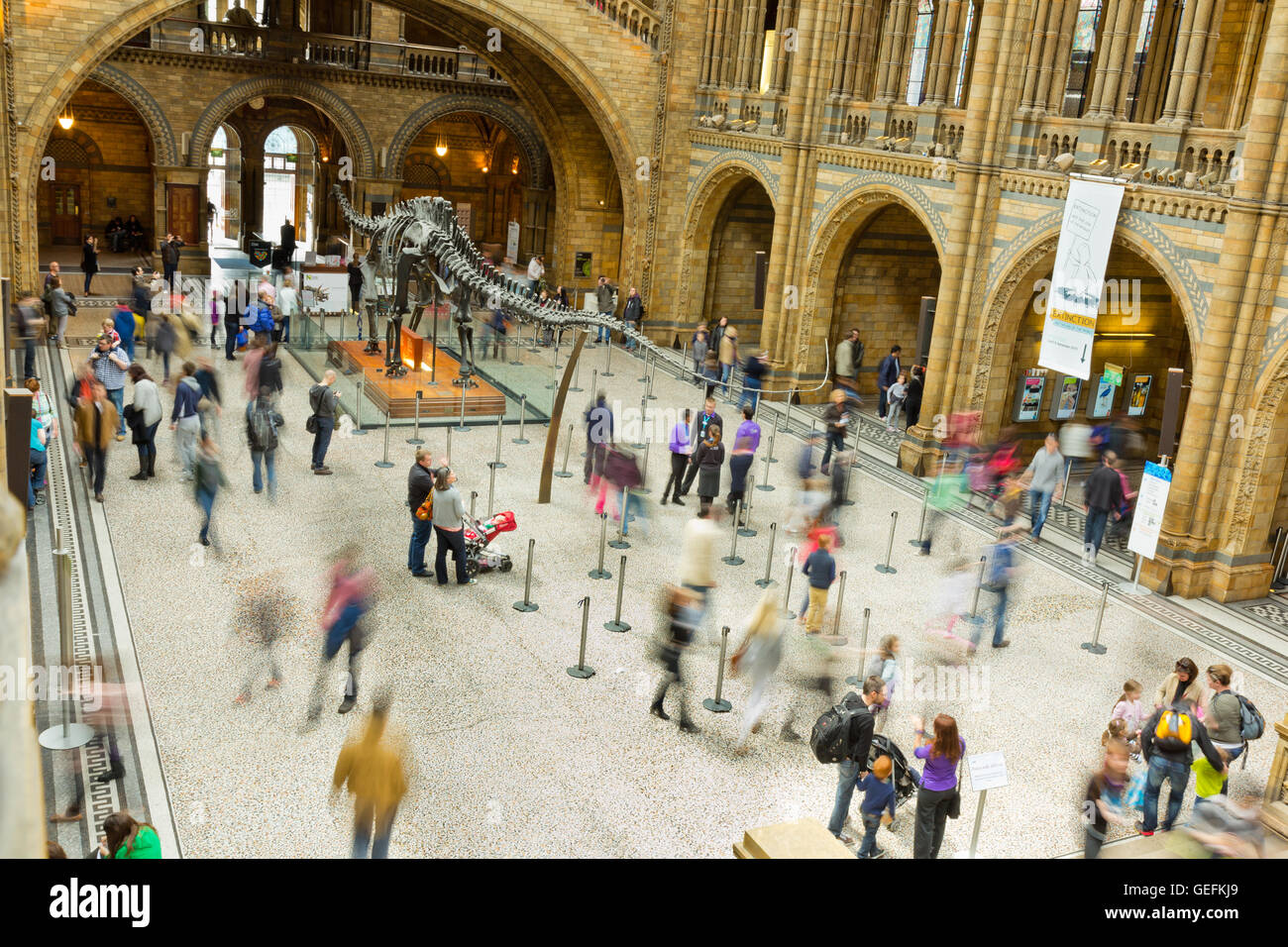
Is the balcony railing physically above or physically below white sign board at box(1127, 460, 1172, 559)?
above

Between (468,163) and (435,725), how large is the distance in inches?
1155

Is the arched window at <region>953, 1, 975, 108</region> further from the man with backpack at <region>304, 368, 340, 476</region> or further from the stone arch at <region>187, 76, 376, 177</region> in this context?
the stone arch at <region>187, 76, 376, 177</region>

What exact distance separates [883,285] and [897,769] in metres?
15.2

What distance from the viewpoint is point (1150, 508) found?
1305cm

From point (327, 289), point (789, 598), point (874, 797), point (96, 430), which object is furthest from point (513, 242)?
point (874, 797)

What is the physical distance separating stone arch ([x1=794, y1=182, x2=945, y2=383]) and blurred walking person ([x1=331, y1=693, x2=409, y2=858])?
14.6 metres

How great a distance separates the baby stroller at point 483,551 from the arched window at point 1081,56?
47.7ft

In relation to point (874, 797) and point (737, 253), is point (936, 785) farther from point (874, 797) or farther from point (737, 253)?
point (737, 253)

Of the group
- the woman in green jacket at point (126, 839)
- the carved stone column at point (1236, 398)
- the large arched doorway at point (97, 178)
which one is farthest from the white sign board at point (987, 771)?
the large arched doorway at point (97, 178)

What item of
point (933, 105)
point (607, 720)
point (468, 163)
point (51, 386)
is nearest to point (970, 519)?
point (933, 105)

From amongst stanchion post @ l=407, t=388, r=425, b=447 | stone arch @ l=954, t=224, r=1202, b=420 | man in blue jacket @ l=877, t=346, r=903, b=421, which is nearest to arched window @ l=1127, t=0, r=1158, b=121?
stone arch @ l=954, t=224, r=1202, b=420

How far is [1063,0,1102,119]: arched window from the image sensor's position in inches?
834

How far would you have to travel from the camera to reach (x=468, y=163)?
35938mm
